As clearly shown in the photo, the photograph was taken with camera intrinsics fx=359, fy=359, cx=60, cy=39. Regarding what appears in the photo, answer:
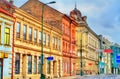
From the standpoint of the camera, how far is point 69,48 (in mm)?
75688

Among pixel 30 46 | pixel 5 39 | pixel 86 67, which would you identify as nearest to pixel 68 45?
pixel 30 46

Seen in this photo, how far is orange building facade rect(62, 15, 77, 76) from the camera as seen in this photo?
69688 millimetres

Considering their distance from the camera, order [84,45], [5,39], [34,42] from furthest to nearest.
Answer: [84,45]
[34,42]
[5,39]

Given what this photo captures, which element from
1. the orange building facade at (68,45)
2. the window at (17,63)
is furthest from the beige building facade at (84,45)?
the window at (17,63)

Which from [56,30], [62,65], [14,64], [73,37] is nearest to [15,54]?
[14,64]

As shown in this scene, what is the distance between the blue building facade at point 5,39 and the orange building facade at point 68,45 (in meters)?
29.1

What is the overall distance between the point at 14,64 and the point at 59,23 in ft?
87.5

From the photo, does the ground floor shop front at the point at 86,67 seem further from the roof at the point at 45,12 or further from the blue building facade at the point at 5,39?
the blue building facade at the point at 5,39

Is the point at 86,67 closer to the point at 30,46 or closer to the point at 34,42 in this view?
the point at 34,42

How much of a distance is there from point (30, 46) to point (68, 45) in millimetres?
26690

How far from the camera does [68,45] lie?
244 ft

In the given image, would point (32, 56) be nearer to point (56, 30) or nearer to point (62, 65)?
point (56, 30)

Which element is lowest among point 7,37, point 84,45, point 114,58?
point 7,37

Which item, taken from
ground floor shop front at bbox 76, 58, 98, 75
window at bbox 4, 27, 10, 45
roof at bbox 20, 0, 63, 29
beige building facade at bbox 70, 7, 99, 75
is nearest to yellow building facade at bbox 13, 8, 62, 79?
window at bbox 4, 27, 10, 45
